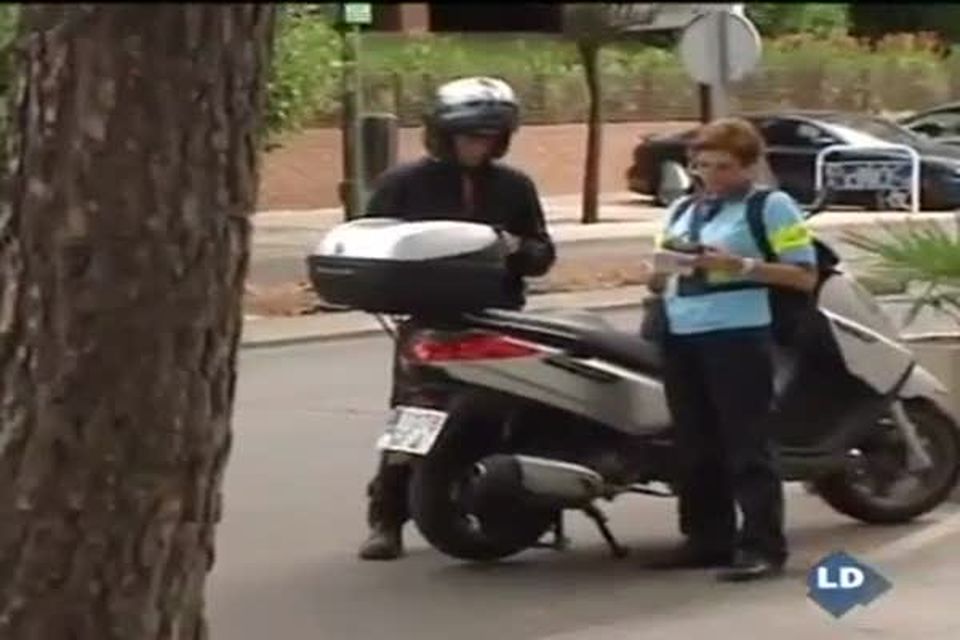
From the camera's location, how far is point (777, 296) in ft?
29.5

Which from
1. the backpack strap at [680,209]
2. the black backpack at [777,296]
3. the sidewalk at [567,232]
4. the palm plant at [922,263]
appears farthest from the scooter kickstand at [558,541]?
the sidewalk at [567,232]

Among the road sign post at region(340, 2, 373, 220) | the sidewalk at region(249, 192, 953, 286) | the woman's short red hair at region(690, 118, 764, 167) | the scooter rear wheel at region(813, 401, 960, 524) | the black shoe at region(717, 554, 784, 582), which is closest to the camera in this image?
the woman's short red hair at region(690, 118, 764, 167)

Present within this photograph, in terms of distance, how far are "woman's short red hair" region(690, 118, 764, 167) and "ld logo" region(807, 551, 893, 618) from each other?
147cm

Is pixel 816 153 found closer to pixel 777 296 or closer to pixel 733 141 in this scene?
pixel 777 296

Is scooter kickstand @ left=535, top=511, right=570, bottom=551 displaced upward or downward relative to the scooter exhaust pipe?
downward

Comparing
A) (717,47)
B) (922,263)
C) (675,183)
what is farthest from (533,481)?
(717,47)

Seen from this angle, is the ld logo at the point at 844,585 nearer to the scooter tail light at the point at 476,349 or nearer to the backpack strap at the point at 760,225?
the backpack strap at the point at 760,225

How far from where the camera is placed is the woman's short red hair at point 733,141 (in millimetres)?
8617

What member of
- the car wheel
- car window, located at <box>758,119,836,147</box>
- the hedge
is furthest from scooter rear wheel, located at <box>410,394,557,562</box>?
car window, located at <box>758,119,836,147</box>

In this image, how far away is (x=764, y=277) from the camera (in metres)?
8.71

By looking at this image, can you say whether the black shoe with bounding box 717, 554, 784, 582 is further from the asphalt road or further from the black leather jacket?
the black leather jacket

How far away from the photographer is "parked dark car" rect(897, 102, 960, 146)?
116ft

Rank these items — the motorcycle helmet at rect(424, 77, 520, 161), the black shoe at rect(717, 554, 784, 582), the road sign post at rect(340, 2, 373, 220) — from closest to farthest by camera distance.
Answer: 1. the black shoe at rect(717, 554, 784, 582)
2. the motorcycle helmet at rect(424, 77, 520, 161)
3. the road sign post at rect(340, 2, 373, 220)

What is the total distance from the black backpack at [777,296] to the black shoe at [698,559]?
0.77m
